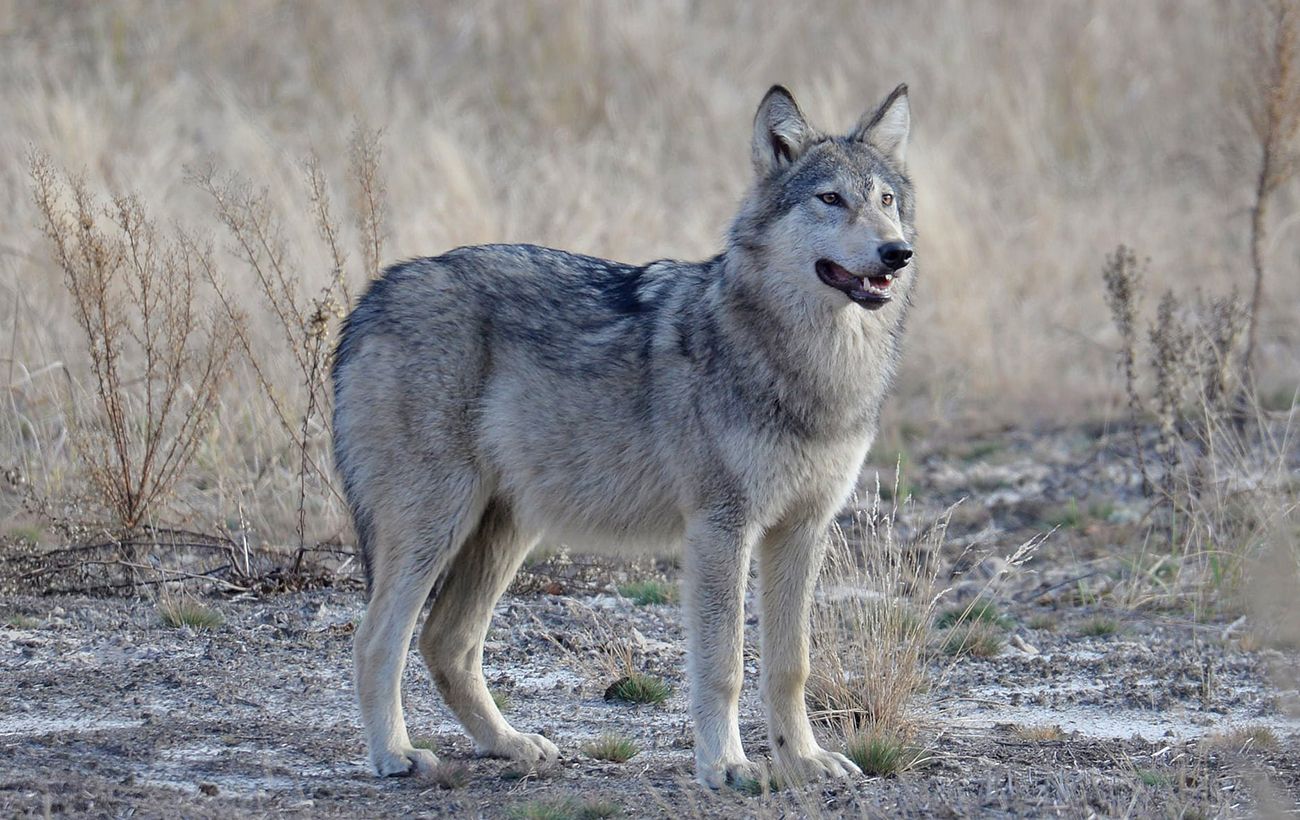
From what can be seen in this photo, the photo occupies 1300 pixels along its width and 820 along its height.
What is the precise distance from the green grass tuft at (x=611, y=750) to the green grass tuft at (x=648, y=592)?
2051 mm

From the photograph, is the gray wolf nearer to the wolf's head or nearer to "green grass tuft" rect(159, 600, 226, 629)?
the wolf's head

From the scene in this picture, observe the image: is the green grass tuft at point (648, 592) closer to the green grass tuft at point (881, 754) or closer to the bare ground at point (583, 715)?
the bare ground at point (583, 715)

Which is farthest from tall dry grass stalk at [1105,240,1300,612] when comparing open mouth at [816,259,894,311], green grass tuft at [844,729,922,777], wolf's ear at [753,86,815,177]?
wolf's ear at [753,86,815,177]

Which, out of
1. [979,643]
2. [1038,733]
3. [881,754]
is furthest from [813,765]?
[979,643]

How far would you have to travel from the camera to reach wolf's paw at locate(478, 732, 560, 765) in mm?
5633

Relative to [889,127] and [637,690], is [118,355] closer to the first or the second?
[637,690]

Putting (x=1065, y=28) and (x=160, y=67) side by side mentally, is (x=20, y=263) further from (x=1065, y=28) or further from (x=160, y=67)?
(x=1065, y=28)

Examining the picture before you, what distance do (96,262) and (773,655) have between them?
4136 mm

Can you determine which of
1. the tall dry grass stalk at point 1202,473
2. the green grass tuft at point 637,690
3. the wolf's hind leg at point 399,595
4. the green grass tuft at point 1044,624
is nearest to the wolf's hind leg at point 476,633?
the wolf's hind leg at point 399,595

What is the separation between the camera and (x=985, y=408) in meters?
12.2

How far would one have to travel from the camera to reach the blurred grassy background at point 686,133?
12.6m

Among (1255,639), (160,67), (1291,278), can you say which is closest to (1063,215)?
(1291,278)

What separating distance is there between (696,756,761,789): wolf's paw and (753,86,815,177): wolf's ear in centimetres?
220

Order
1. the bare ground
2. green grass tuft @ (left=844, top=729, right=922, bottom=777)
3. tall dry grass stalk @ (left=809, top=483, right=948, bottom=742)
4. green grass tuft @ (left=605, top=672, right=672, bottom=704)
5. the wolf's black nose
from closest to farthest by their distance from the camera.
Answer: the bare ground
the wolf's black nose
green grass tuft @ (left=844, top=729, right=922, bottom=777)
tall dry grass stalk @ (left=809, top=483, right=948, bottom=742)
green grass tuft @ (left=605, top=672, right=672, bottom=704)
